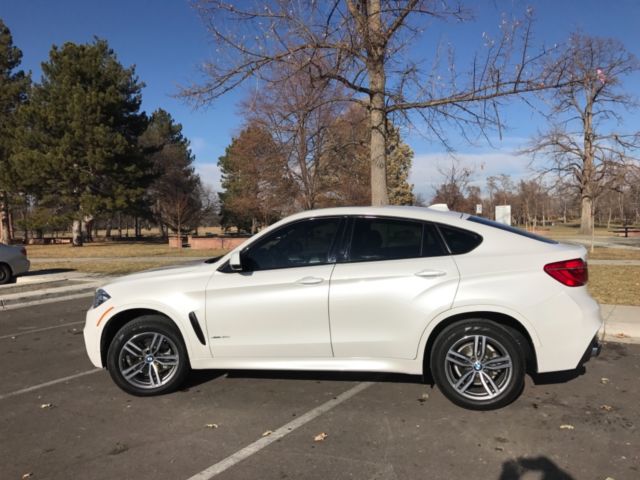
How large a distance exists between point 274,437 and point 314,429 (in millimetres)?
317

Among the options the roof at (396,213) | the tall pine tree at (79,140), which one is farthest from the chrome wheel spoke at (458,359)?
the tall pine tree at (79,140)

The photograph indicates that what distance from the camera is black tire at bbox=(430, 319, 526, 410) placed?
4.14 meters

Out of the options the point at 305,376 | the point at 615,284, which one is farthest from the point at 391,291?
the point at 615,284

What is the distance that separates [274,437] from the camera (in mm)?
3871

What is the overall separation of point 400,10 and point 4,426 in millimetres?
9187

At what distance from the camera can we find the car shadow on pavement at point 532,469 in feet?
10.6

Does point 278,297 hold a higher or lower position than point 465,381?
higher

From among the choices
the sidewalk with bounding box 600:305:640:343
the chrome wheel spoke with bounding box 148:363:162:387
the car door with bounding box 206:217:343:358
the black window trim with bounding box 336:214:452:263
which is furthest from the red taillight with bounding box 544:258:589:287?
the chrome wheel spoke with bounding box 148:363:162:387

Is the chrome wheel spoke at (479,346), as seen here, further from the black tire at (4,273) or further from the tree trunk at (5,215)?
the tree trunk at (5,215)

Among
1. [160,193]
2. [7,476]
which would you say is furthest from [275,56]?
[160,193]

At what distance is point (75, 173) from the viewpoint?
33.9 meters

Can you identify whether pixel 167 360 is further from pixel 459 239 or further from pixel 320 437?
pixel 459 239

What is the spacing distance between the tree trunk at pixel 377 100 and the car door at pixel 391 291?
6.53 meters

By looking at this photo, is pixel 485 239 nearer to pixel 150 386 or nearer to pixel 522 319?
pixel 522 319
